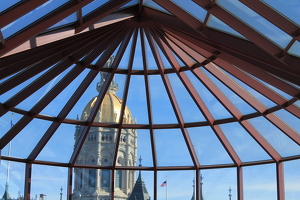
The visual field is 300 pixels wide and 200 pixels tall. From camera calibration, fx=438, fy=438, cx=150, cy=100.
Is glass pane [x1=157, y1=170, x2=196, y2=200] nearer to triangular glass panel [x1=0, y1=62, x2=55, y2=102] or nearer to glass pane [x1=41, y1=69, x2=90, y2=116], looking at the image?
glass pane [x1=41, y1=69, x2=90, y2=116]

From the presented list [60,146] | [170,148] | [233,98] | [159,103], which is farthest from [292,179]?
[60,146]

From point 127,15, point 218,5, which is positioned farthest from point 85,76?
Answer: point 218,5

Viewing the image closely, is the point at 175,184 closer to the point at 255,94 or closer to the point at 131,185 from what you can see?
the point at 131,185

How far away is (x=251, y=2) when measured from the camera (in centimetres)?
1257

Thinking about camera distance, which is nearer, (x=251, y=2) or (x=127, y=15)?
(x=251, y=2)

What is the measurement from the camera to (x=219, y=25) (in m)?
15.1

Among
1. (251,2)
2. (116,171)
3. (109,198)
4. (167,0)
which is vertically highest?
(167,0)

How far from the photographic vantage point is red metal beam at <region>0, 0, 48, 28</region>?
11539 mm

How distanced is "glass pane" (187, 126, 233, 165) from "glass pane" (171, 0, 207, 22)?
9.32m

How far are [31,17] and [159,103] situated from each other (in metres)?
10.5

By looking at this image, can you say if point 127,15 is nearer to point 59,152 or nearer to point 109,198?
point 59,152

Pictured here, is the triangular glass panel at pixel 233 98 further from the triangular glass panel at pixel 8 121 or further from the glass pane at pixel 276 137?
the triangular glass panel at pixel 8 121

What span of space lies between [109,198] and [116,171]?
5.19ft

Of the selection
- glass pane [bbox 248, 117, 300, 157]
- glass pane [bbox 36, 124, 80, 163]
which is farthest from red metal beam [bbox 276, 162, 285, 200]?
glass pane [bbox 36, 124, 80, 163]
